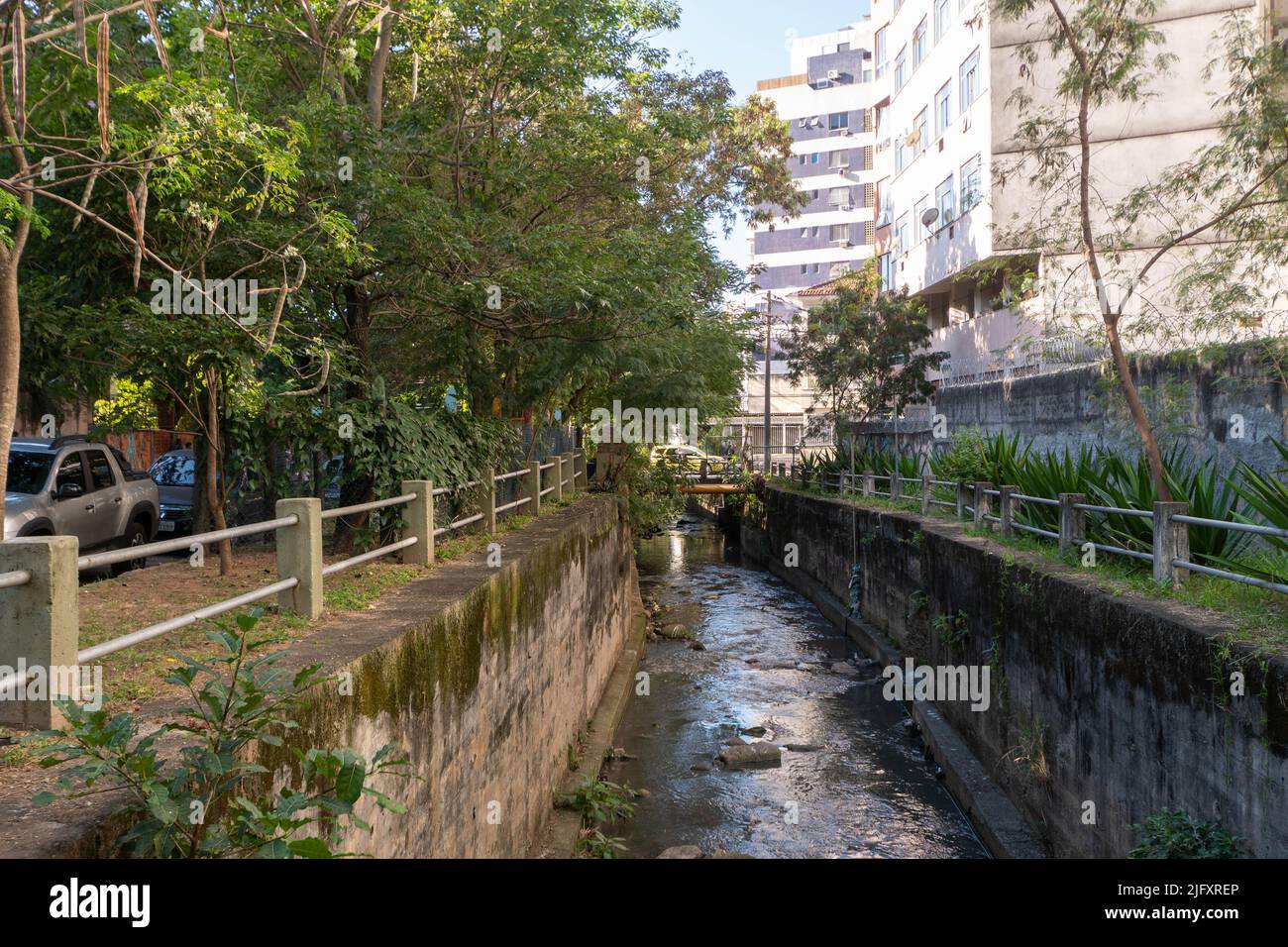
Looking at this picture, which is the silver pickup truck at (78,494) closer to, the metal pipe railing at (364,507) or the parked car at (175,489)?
the parked car at (175,489)

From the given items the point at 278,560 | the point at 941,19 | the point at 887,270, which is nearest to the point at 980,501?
the point at 278,560

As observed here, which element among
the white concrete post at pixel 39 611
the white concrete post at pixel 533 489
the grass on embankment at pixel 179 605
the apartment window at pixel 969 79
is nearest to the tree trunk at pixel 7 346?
the grass on embankment at pixel 179 605

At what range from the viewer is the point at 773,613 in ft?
72.7

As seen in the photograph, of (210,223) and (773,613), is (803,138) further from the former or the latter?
(210,223)

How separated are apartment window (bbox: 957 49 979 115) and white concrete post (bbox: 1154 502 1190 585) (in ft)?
63.0

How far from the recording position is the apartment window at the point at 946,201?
25.8 metres

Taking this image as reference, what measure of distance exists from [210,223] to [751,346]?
15108mm

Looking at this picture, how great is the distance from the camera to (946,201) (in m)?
26.4

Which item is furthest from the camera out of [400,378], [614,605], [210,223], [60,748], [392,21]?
[614,605]

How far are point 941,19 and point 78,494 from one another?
24726 mm

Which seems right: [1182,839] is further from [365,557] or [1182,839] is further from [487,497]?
[487,497]

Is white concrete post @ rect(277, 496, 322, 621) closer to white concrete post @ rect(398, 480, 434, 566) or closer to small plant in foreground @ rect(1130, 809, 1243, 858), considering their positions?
white concrete post @ rect(398, 480, 434, 566)

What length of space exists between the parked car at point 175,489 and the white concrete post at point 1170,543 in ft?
40.9
